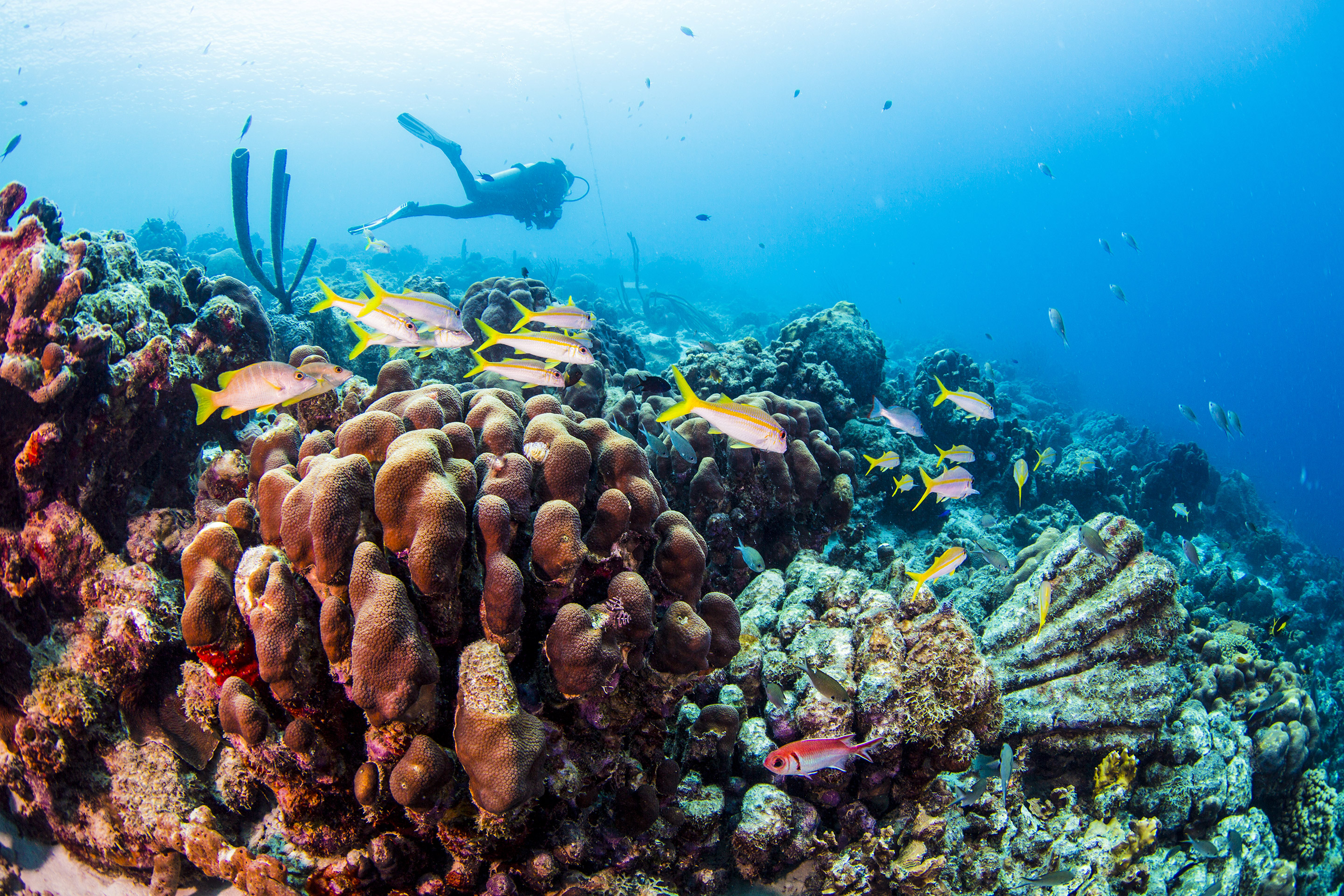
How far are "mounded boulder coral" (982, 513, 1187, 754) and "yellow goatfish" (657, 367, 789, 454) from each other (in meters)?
2.43

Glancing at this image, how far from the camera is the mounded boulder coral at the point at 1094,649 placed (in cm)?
382

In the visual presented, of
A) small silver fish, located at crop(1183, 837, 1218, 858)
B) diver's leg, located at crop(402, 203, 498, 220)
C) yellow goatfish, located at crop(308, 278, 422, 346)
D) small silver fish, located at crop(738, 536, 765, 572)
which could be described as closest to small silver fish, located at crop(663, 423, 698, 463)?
small silver fish, located at crop(738, 536, 765, 572)

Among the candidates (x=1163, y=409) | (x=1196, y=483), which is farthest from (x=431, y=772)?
(x=1163, y=409)

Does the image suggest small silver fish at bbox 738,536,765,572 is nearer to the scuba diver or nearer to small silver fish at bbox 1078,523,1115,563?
small silver fish at bbox 1078,523,1115,563

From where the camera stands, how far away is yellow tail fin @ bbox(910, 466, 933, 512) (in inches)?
193

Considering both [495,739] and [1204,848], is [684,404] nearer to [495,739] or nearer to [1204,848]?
[495,739]

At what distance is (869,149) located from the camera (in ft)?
470

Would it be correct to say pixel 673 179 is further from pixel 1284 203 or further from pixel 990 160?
pixel 1284 203

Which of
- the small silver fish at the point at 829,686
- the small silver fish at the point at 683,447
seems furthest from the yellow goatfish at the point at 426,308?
the small silver fish at the point at 829,686

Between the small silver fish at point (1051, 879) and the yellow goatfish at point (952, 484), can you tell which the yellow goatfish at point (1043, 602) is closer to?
the yellow goatfish at point (952, 484)

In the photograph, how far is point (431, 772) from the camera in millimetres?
1936

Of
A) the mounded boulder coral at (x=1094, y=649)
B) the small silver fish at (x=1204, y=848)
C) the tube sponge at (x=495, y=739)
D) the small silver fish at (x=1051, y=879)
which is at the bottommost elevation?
the small silver fish at (x=1204, y=848)

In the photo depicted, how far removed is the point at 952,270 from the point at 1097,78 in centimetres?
4257

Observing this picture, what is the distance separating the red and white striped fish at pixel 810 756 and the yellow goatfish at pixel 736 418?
A: 4.59 feet
